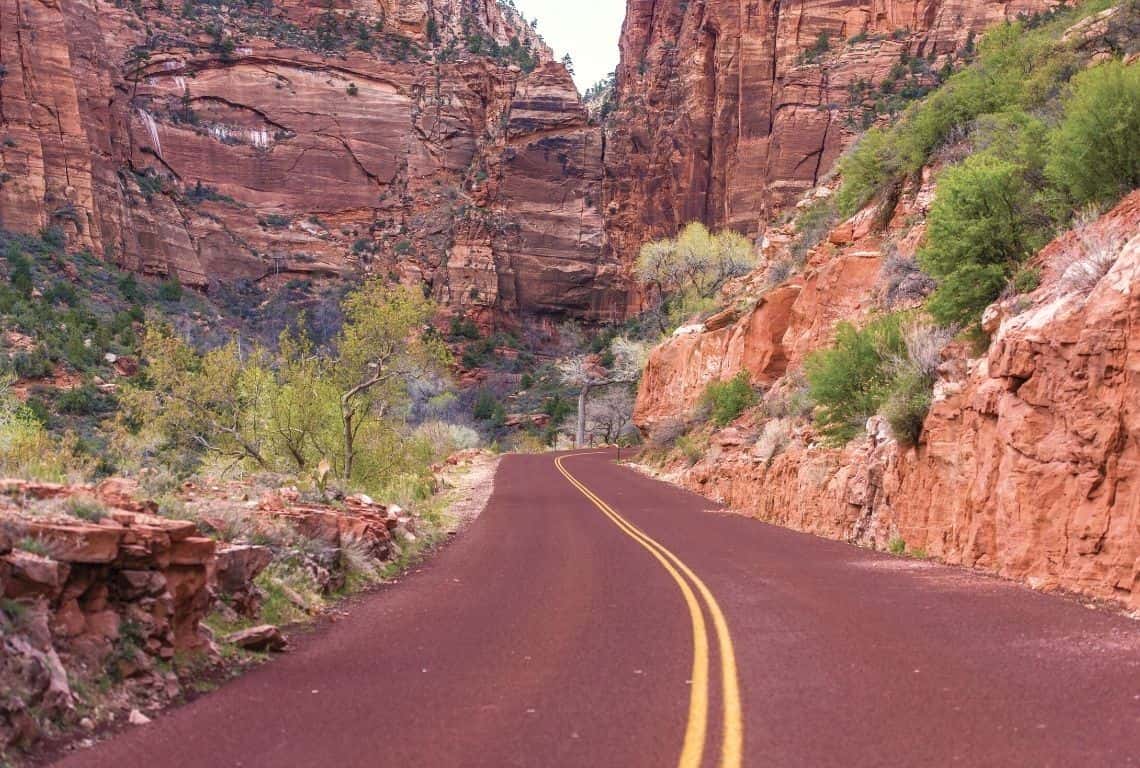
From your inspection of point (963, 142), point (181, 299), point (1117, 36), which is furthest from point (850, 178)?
point (181, 299)

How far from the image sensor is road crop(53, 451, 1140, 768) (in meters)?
5.00

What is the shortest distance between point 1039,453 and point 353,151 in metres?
93.7

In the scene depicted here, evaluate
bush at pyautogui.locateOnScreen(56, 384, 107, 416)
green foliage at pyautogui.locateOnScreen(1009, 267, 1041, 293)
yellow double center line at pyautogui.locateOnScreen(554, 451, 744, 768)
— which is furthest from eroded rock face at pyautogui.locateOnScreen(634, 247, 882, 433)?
bush at pyautogui.locateOnScreen(56, 384, 107, 416)

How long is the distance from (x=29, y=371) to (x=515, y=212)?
177 feet

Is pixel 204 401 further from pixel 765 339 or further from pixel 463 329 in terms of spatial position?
pixel 463 329

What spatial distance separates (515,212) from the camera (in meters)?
93.7

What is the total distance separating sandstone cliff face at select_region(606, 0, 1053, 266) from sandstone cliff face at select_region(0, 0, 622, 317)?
5.46m

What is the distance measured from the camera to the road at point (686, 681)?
5.00 m

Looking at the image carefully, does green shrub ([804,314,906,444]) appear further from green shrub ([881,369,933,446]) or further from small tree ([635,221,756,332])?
small tree ([635,221,756,332])

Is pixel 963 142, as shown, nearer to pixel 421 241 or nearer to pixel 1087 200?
pixel 1087 200

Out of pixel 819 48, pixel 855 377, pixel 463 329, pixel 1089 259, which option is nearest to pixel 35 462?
pixel 1089 259

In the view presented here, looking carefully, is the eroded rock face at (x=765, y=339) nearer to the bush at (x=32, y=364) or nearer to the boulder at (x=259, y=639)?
the boulder at (x=259, y=639)

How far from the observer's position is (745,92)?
80875mm

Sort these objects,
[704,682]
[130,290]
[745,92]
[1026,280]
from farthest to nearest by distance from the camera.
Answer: [745,92] → [130,290] → [1026,280] → [704,682]
